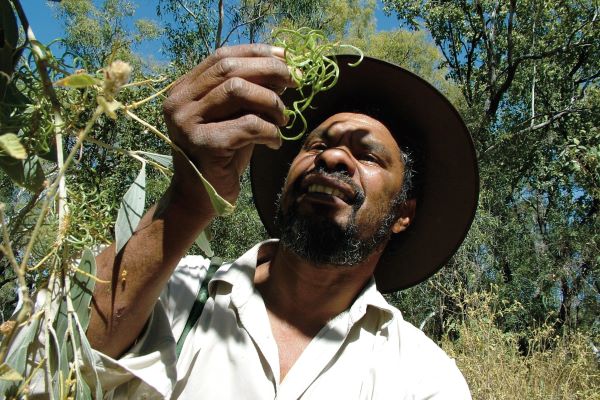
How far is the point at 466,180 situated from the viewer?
199cm

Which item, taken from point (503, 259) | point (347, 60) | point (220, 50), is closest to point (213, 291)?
point (220, 50)

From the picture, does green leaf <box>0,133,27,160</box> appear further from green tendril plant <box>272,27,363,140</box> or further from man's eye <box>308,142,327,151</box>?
man's eye <box>308,142,327,151</box>

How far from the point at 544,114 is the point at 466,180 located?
9539 mm

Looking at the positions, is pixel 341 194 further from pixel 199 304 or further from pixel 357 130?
pixel 199 304

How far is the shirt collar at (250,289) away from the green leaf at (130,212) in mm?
566

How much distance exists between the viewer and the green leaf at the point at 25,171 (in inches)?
27.4

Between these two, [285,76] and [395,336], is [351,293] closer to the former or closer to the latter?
[395,336]

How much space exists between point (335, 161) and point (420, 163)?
561 millimetres

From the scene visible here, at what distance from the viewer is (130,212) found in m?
0.93

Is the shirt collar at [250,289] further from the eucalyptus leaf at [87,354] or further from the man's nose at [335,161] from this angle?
the eucalyptus leaf at [87,354]

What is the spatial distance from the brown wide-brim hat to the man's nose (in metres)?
0.30

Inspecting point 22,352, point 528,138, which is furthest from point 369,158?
point 528,138

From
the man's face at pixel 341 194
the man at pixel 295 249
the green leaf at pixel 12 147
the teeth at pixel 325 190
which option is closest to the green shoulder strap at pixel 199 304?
the man at pixel 295 249

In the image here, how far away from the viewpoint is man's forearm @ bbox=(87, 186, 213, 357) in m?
1.05
